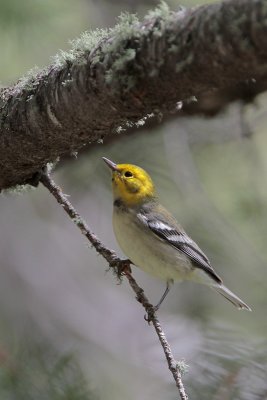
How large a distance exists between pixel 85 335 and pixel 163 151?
1289 mm

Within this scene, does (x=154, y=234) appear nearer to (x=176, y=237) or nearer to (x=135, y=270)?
(x=176, y=237)

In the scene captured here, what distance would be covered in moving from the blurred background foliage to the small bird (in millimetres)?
122

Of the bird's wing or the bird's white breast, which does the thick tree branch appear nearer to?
the bird's white breast

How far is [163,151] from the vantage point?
302 centimetres

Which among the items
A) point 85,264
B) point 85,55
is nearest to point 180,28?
point 85,55

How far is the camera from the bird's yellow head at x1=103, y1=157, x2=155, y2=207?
8.72 ft

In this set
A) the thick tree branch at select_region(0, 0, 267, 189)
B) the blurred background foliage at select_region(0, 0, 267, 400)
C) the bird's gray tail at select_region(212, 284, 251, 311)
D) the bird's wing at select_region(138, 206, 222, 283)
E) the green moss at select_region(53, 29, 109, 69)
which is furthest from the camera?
the bird's wing at select_region(138, 206, 222, 283)

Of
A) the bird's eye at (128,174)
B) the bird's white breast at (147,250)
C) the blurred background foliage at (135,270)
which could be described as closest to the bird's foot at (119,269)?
the blurred background foliage at (135,270)

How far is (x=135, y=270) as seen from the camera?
4.09m

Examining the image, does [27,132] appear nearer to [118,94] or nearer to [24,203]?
[118,94]

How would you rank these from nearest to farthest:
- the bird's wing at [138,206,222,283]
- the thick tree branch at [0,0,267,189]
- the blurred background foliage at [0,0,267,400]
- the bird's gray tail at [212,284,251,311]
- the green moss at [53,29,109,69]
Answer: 1. the thick tree branch at [0,0,267,189]
2. the green moss at [53,29,109,69]
3. the blurred background foliage at [0,0,267,400]
4. the bird's gray tail at [212,284,251,311]
5. the bird's wing at [138,206,222,283]

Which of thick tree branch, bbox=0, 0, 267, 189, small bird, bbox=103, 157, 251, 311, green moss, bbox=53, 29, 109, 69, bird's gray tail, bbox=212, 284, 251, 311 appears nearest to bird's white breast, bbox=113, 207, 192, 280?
small bird, bbox=103, 157, 251, 311

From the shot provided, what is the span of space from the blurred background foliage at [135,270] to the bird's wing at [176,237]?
0.11 meters

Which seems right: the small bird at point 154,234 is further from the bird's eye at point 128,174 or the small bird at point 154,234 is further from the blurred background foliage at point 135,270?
the blurred background foliage at point 135,270
